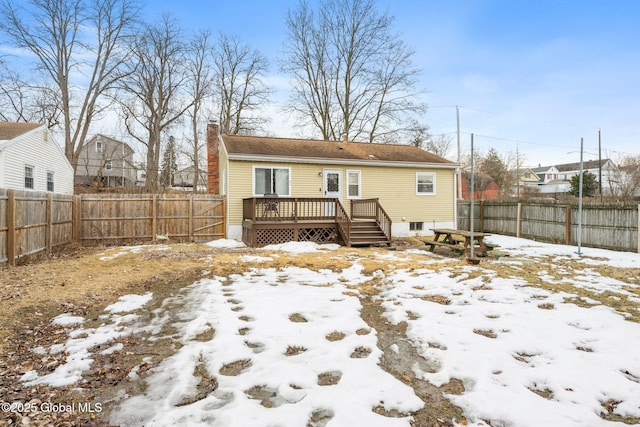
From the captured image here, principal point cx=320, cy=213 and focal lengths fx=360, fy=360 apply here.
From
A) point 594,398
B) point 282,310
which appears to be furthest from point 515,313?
point 282,310

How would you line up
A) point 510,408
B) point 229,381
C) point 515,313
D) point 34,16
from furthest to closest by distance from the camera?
point 34,16, point 515,313, point 229,381, point 510,408

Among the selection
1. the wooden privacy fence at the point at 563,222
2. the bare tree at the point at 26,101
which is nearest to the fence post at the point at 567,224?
the wooden privacy fence at the point at 563,222

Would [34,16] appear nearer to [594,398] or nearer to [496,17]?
[496,17]

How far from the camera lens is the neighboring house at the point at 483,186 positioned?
40.5m

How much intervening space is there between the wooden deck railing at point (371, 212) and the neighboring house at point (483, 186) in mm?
27804

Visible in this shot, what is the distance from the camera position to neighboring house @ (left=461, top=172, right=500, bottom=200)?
133ft

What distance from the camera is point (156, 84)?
1052 inches

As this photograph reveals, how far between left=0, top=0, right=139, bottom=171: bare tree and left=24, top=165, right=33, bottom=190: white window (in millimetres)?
9621

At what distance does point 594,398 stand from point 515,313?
225 cm

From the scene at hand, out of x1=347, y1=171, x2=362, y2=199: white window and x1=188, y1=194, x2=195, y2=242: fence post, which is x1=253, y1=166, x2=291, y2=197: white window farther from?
x1=347, y1=171, x2=362, y2=199: white window

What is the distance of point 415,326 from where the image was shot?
4.74 m

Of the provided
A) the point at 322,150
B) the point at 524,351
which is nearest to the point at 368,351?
the point at 524,351

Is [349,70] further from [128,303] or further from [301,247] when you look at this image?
[128,303]

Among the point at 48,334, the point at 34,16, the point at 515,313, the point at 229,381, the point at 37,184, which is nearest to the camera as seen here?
the point at 229,381
